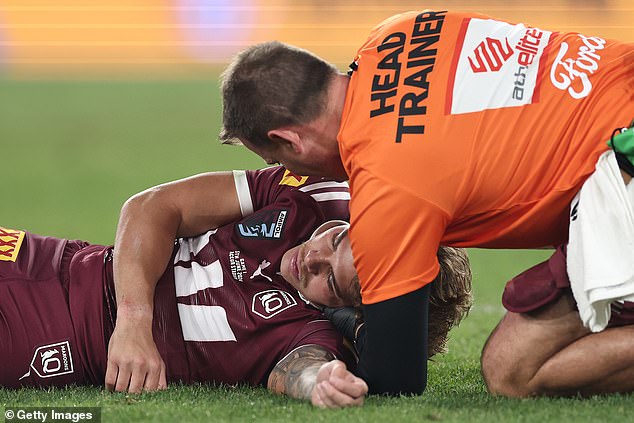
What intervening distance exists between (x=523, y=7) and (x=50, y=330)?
14.1 metres

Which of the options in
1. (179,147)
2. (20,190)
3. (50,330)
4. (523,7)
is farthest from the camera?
(523,7)

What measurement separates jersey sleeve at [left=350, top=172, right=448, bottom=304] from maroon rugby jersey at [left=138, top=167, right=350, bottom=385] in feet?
1.71

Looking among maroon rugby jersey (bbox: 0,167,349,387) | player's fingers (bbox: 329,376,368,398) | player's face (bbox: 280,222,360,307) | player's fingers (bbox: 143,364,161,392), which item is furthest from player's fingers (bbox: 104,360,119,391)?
player's fingers (bbox: 329,376,368,398)

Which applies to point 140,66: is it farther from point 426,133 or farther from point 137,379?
point 426,133

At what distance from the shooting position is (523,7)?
16.6 m

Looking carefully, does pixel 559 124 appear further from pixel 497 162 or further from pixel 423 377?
pixel 423 377

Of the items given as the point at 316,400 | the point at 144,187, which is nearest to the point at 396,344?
the point at 316,400

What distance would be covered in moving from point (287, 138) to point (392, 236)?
530 millimetres

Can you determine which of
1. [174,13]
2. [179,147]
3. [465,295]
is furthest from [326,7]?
[465,295]

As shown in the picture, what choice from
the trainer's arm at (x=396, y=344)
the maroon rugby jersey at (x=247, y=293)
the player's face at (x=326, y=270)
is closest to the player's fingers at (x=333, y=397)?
the trainer's arm at (x=396, y=344)

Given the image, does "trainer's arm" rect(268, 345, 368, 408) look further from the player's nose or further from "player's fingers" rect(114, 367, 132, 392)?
"player's fingers" rect(114, 367, 132, 392)

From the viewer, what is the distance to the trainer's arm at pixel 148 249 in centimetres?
344

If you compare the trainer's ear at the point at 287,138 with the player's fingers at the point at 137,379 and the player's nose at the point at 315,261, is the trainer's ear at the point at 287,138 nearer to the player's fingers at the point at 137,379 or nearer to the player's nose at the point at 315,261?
the player's nose at the point at 315,261

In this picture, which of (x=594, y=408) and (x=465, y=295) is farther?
(x=465, y=295)
